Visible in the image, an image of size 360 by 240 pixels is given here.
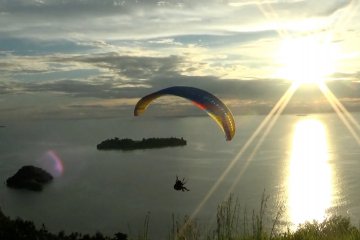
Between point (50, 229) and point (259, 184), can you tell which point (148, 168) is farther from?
point (50, 229)

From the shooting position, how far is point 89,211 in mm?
64688

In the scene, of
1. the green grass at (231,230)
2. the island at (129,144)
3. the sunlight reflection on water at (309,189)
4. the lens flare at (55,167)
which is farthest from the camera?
the island at (129,144)

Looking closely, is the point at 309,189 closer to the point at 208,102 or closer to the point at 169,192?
the point at 169,192

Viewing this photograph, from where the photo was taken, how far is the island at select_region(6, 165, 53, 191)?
3489 inches

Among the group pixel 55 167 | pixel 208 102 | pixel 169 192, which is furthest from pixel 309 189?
pixel 55 167

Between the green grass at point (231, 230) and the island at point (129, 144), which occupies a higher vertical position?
the island at point (129, 144)

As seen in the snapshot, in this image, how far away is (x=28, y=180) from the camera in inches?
3526

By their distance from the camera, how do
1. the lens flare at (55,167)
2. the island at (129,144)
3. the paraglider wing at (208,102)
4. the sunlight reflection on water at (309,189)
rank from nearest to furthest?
→ 1. the paraglider wing at (208,102)
2. the sunlight reflection on water at (309,189)
3. the lens flare at (55,167)
4. the island at (129,144)

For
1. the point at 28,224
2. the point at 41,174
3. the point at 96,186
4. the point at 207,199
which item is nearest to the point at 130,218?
the point at 207,199

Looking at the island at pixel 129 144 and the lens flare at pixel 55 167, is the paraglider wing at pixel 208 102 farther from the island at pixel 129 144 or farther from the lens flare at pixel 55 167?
the island at pixel 129 144

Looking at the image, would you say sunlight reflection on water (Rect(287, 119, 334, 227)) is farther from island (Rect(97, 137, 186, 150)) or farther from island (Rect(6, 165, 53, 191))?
island (Rect(97, 137, 186, 150))

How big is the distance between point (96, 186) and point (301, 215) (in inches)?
1710

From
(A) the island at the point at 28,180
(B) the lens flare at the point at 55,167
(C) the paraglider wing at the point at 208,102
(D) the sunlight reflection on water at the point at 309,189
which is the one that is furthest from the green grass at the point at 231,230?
(B) the lens flare at the point at 55,167

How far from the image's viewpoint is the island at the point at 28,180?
88.6 meters
